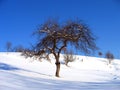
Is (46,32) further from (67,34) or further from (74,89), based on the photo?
(74,89)

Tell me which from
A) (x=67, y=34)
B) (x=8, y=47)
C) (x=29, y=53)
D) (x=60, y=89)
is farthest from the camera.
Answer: (x=8, y=47)

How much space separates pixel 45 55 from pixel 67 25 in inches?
180

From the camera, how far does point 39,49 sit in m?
30.2

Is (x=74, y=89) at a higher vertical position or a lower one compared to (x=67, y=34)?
lower

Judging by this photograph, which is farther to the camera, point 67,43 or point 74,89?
point 67,43

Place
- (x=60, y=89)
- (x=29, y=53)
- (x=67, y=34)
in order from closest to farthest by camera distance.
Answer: (x=60, y=89) → (x=67, y=34) → (x=29, y=53)

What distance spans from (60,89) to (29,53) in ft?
54.5

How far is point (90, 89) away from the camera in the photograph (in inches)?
580

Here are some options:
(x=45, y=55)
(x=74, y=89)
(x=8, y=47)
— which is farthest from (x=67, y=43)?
(x=8, y=47)

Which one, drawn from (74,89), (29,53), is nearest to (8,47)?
(29,53)

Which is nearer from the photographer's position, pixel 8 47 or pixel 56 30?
pixel 56 30

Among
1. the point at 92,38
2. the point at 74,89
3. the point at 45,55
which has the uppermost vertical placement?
the point at 92,38

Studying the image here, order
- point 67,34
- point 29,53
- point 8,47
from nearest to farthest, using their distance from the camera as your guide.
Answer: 1. point 67,34
2. point 29,53
3. point 8,47

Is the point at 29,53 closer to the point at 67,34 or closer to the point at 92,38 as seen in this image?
the point at 67,34
